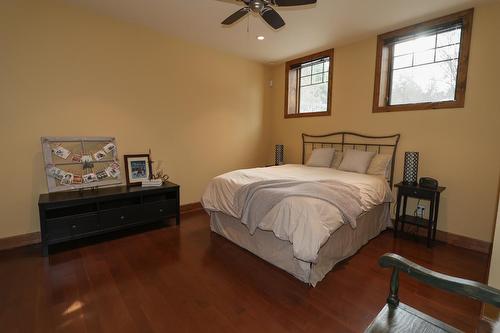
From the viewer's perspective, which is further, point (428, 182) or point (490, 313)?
point (428, 182)

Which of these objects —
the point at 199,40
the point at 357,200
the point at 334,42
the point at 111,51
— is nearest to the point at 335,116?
the point at 334,42

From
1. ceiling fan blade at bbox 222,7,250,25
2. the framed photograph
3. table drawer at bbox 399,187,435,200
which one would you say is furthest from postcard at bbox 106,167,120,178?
table drawer at bbox 399,187,435,200

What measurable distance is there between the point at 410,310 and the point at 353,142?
300 centimetres

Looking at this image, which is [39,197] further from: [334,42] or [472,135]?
[472,135]

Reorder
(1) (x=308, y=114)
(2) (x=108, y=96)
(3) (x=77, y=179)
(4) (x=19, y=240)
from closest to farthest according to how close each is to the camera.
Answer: (4) (x=19, y=240) → (3) (x=77, y=179) → (2) (x=108, y=96) → (1) (x=308, y=114)

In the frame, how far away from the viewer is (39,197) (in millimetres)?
2768

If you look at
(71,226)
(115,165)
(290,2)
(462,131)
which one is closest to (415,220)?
(462,131)

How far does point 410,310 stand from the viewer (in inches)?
45.4

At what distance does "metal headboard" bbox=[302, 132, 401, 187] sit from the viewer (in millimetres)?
3402

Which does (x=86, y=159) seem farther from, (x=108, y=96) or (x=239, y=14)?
(x=239, y=14)

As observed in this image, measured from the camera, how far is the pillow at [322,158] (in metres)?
3.84

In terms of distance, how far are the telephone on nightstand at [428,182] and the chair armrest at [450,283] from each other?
2.25 m

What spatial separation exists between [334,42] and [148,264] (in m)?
3.89

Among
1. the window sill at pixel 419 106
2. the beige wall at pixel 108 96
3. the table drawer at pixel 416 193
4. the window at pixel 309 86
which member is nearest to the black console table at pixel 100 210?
the beige wall at pixel 108 96
